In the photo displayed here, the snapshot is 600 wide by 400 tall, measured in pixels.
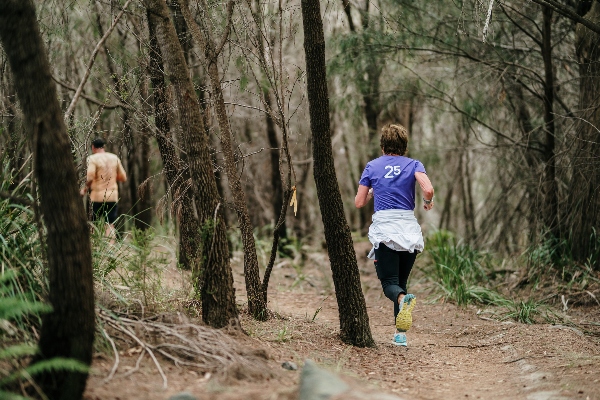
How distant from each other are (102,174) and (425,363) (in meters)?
5.41

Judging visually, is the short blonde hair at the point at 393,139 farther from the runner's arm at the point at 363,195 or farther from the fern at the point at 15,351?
the fern at the point at 15,351

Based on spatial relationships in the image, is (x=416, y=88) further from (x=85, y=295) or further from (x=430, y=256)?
(x=85, y=295)

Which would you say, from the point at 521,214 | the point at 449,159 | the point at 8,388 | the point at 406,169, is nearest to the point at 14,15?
the point at 8,388

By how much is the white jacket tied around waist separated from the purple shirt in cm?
7

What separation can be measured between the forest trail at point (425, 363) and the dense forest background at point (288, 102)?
448 mm

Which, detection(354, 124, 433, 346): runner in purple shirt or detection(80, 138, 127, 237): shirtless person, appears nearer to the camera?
detection(354, 124, 433, 346): runner in purple shirt

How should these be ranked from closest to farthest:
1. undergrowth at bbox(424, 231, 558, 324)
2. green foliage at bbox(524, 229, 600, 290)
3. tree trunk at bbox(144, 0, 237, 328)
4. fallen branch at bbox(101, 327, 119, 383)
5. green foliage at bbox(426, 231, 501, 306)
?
1. fallen branch at bbox(101, 327, 119, 383)
2. tree trunk at bbox(144, 0, 237, 328)
3. undergrowth at bbox(424, 231, 558, 324)
4. green foliage at bbox(524, 229, 600, 290)
5. green foliage at bbox(426, 231, 501, 306)

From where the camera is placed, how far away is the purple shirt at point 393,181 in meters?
6.02

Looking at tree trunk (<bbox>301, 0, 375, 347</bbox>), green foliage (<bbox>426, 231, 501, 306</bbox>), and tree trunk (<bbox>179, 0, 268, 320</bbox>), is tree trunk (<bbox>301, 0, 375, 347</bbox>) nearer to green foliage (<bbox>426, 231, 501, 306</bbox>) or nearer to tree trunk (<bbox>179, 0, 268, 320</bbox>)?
tree trunk (<bbox>179, 0, 268, 320</bbox>)

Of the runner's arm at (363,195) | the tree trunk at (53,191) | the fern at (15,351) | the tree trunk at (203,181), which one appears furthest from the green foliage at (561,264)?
the fern at (15,351)

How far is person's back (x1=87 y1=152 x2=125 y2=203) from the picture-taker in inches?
353

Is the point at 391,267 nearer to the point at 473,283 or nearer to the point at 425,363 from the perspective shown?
the point at 425,363

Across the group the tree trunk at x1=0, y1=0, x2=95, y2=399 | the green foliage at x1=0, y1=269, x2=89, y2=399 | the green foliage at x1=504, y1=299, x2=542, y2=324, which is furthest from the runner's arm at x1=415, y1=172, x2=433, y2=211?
the green foliage at x1=0, y1=269, x2=89, y2=399

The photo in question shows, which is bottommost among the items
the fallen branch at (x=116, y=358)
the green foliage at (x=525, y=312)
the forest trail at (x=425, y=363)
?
the green foliage at (x=525, y=312)
